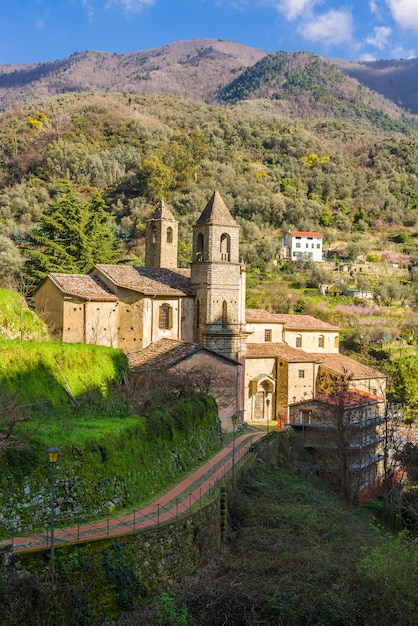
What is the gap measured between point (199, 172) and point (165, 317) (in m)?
64.3

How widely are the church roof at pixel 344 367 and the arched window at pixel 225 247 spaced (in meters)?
10.9

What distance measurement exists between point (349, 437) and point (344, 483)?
4.12m

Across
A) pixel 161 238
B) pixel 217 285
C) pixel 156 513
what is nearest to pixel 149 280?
pixel 217 285

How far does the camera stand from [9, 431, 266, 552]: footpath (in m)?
13.1

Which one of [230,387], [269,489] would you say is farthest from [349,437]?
[269,489]

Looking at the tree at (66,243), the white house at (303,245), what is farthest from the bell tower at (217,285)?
the white house at (303,245)

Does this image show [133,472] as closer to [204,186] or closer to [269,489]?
[269,489]

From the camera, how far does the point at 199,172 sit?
93.3 m

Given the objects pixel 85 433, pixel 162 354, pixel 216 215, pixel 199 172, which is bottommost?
pixel 85 433

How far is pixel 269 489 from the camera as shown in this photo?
77.5 ft

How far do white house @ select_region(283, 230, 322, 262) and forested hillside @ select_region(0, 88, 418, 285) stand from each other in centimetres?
172

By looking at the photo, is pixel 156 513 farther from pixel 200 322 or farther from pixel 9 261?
pixel 9 261

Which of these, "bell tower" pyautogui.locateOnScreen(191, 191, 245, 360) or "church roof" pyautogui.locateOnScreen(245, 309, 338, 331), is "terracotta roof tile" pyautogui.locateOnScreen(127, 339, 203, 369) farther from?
"church roof" pyautogui.locateOnScreen(245, 309, 338, 331)

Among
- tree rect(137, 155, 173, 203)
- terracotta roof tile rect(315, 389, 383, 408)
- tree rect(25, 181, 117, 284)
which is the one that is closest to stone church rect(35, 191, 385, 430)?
terracotta roof tile rect(315, 389, 383, 408)
